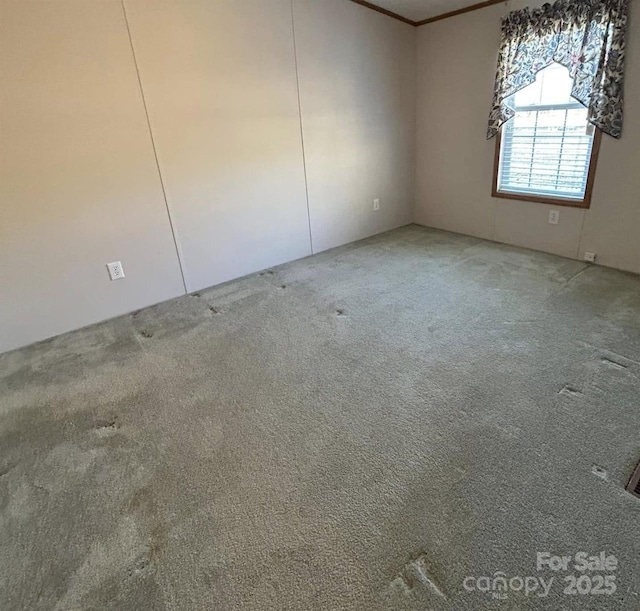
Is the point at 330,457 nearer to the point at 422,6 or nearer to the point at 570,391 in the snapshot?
the point at 570,391

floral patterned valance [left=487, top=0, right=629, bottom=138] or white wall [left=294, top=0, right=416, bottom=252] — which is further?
white wall [left=294, top=0, right=416, bottom=252]

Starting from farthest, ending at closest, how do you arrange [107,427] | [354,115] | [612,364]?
[354,115], [612,364], [107,427]

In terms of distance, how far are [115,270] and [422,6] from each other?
139 inches

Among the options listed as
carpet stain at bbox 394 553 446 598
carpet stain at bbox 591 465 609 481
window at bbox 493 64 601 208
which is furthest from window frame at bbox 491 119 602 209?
carpet stain at bbox 394 553 446 598

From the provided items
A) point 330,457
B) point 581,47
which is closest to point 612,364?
point 330,457

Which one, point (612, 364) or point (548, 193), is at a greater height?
point (548, 193)

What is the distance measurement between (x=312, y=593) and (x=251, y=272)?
2766mm

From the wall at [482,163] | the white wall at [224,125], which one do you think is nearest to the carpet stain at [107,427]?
the white wall at [224,125]

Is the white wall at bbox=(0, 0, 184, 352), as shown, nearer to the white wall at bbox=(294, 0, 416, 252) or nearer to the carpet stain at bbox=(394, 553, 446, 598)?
the white wall at bbox=(294, 0, 416, 252)

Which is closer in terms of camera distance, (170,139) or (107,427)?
(107,427)

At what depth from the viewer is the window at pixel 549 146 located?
3.11 meters

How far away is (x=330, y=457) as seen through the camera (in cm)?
158

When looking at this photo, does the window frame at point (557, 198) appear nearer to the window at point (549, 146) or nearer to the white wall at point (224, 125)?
the window at point (549, 146)

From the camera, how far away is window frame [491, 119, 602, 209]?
3020 mm
